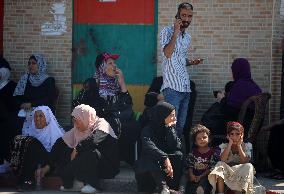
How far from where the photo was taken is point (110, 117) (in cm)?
962

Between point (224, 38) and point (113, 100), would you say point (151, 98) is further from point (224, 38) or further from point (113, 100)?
point (224, 38)

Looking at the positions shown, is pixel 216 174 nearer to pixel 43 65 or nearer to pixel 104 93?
pixel 104 93

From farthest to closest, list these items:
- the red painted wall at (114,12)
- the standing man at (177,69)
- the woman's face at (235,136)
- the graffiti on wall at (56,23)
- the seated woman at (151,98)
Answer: the graffiti on wall at (56,23)
the red painted wall at (114,12)
the seated woman at (151,98)
the standing man at (177,69)
the woman's face at (235,136)

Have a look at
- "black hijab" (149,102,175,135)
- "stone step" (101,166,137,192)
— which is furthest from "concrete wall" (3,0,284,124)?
"stone step" (101,166,137,192)

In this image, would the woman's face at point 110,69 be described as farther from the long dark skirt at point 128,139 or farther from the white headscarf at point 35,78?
the white headscarf at point 35,78

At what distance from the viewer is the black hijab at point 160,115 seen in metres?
8.70

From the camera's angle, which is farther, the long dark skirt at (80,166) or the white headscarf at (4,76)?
the white headscarf at (4,76)

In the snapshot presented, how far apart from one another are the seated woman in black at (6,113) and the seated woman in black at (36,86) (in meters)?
0.14

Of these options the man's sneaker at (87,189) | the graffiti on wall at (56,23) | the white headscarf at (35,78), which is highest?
the graffiti on wall at (56,23)

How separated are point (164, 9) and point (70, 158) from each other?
307 cm

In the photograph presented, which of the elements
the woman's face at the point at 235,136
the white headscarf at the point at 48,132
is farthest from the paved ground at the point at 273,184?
the white headscarf at the point at 48,132

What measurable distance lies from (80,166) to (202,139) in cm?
160

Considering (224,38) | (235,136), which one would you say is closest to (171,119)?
(235,136)

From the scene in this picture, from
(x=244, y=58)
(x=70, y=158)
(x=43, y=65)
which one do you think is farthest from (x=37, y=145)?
(x=244, y=58)
